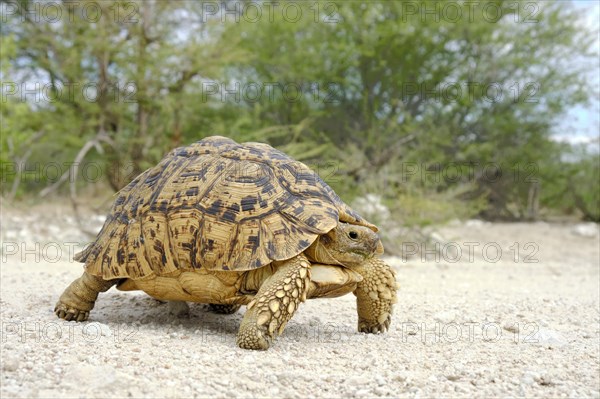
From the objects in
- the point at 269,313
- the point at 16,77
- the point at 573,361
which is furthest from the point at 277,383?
the point at 16,77

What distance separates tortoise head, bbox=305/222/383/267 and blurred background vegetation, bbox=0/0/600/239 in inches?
251

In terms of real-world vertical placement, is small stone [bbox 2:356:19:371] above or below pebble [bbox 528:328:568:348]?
above

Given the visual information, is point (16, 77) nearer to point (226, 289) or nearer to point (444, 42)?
point (444, 42)

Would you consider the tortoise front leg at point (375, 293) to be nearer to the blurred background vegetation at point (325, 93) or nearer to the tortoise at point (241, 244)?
the tortoise at point (241, 244)

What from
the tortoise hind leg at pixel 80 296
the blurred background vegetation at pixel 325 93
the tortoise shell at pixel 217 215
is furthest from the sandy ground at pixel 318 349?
the blurred background vegetation at pixel 325 93

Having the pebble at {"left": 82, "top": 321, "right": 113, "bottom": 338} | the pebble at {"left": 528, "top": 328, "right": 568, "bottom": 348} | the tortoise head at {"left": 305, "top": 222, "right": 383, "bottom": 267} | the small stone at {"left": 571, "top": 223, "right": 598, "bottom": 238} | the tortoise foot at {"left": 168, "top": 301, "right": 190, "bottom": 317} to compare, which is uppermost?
the tortoise head at {"left": 305, "top": 222, "right": 383, "bottom": 267}

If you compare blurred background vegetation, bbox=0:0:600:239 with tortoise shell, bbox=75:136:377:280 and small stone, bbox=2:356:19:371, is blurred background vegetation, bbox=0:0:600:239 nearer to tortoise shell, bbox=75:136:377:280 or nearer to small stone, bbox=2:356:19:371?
tortoise shell, bbox=75:136:377:280

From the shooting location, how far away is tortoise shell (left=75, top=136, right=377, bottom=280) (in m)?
3.35

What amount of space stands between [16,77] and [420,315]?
13.7m

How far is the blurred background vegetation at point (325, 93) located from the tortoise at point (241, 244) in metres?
6.26

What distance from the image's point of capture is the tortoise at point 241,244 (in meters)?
3.29

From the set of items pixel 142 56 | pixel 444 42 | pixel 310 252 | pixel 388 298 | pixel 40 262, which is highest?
pixel 444 42

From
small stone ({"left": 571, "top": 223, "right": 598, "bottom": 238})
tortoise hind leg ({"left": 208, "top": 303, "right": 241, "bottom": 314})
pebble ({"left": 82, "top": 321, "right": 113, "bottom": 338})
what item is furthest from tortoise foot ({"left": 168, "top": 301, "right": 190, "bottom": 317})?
small stone ({"left": 571, "top": 223, "right": 598, "bottom": 238})

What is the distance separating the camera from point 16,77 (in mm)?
15023
